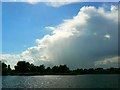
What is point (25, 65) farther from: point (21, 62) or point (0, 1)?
point (0, 1)

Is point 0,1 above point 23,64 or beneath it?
above

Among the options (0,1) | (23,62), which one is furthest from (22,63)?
(0,1)

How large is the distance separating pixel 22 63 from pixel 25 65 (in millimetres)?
1824

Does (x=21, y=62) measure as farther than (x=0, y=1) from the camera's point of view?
Yes

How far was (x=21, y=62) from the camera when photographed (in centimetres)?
3919

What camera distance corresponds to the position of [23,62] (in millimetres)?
40000

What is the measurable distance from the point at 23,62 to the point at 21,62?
84 cm

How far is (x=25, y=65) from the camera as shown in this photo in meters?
41.9

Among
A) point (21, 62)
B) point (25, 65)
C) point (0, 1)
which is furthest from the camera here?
point (25, 65)

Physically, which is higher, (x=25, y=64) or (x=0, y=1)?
(x=0, y=1)

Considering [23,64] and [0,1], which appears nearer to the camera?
[0,1]

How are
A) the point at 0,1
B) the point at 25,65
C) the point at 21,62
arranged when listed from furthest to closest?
the point at 25,65 → the point at 21,62 → the point at 0,1

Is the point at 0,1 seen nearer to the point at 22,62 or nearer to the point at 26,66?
the point at 22,62

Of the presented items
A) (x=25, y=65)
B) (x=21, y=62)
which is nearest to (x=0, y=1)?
(x=21, y=62)
